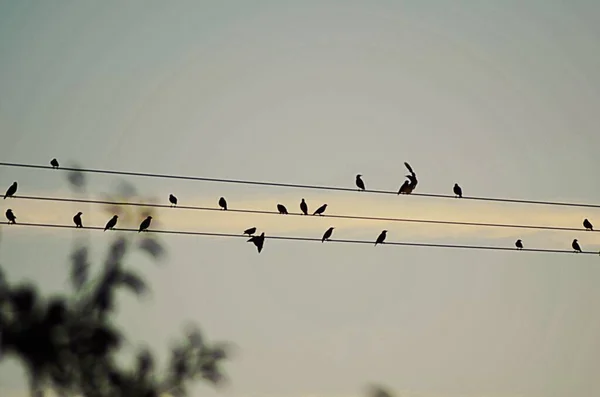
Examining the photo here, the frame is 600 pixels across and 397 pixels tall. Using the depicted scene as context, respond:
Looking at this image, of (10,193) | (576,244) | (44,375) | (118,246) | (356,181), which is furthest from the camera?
(576,244)

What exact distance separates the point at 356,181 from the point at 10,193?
8192 mm

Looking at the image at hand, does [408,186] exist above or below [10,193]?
above

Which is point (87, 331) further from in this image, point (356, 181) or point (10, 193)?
point (356, 181)

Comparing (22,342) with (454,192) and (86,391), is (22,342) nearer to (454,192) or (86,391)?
(86,391)

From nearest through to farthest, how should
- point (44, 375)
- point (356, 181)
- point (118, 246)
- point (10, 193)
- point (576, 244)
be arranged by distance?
point (44, 375), point (118, 246), point (10, 193), point (356, 181), point (576, 244)

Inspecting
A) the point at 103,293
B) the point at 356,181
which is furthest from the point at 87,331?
the point at 356,181

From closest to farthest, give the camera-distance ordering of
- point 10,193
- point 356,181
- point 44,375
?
1. point 44,375
2. point 10,193
3. point 356,181

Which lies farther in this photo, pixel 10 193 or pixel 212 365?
pixel 10 193

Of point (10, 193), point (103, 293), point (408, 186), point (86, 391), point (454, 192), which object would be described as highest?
point (454, 192)

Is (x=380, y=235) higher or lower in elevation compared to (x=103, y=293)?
higher

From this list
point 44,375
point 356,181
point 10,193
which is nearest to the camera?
point 44,375

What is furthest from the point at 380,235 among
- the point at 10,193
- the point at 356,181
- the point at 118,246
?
the point at 118,246

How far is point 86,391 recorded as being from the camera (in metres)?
15.1

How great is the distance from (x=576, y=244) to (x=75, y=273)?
67.1 feet
